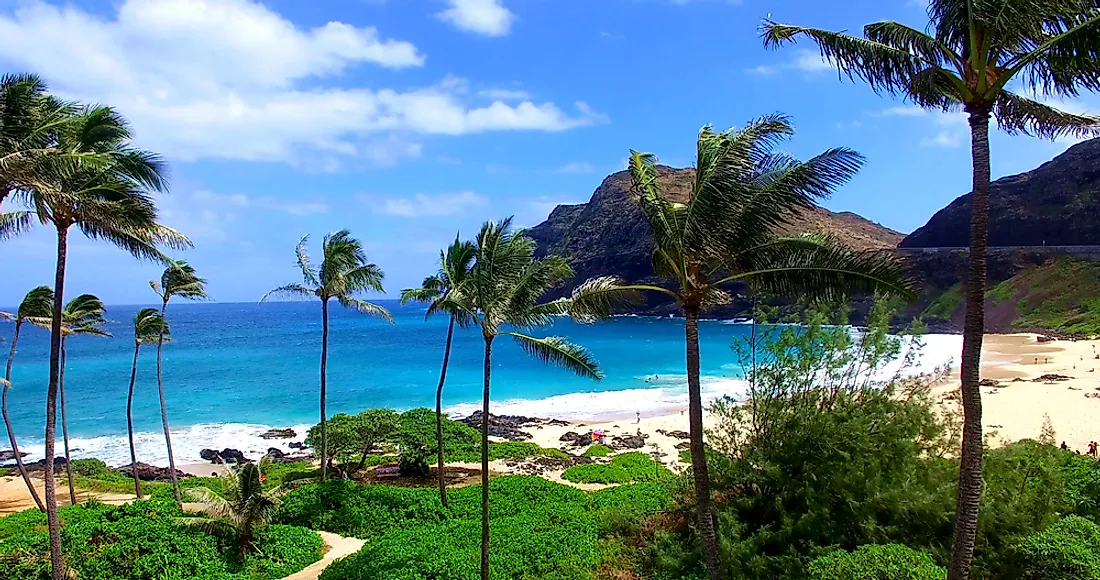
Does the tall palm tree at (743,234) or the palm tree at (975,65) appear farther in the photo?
the tall palm tree at (743,234)

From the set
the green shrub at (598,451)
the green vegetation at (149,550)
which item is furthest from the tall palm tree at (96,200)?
the green shrub at (598,451)

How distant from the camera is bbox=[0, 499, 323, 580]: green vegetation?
533 inches

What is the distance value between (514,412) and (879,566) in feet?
120

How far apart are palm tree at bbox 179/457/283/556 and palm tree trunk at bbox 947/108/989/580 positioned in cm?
1460

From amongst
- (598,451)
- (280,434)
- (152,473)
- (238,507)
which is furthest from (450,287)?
(280,434)

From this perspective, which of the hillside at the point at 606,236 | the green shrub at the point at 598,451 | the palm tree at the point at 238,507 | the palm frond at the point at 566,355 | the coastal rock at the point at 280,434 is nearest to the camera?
the palm frond at the point at 566,355

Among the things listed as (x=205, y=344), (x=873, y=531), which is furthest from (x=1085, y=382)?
(x=205, y=344)

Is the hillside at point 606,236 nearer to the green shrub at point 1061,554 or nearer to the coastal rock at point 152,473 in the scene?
the coastal rock at point 152,473

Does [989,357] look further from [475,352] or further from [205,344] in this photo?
[205,344]

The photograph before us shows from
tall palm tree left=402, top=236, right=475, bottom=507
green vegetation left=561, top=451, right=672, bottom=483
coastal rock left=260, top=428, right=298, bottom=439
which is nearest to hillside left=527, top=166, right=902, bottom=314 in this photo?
coastal rock left=260, top=428, right=298, bottom=439

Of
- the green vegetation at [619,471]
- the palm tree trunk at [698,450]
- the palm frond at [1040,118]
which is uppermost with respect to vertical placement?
the palm frond at [1040,118]

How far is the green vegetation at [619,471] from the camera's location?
2353cm

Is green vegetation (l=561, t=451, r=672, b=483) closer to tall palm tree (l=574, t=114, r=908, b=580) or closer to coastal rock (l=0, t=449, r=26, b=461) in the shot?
tall palm tree (l=574, t=114, r=908, b=580)

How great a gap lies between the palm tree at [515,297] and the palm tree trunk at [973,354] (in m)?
6.23
